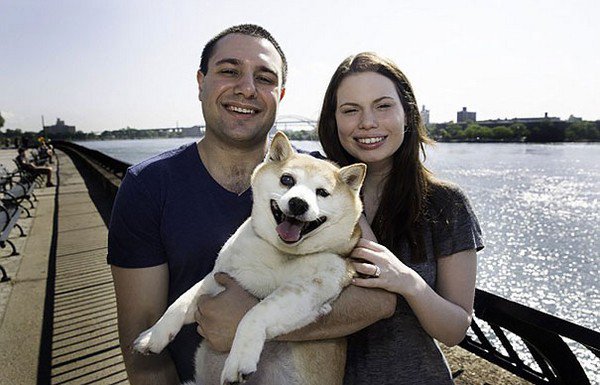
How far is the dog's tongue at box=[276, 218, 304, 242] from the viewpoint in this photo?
2.15 meters

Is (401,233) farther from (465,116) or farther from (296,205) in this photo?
(465,116)

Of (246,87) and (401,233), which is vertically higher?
(246,87)

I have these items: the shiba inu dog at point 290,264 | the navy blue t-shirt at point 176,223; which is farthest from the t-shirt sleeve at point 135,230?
the shiba inu dog at point 290,264

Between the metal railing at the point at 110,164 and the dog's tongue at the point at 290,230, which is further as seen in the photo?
the metal railing at the point at 110,164

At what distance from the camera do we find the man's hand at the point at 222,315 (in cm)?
206

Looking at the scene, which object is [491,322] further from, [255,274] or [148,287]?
[148,287]

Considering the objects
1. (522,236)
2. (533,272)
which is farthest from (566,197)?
(533,272)

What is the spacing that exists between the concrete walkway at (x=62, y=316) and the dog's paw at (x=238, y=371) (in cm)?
268

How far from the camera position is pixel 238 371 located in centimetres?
182

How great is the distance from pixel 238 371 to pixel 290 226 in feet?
2.34

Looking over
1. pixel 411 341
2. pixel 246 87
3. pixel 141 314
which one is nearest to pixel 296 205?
pixel 246 87

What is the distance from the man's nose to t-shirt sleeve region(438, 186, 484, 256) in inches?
52.1

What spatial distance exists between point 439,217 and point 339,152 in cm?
89

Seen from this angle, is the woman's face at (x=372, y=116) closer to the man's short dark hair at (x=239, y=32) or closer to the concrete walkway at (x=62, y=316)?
the man's short dark hair at (x=239, y=32)
